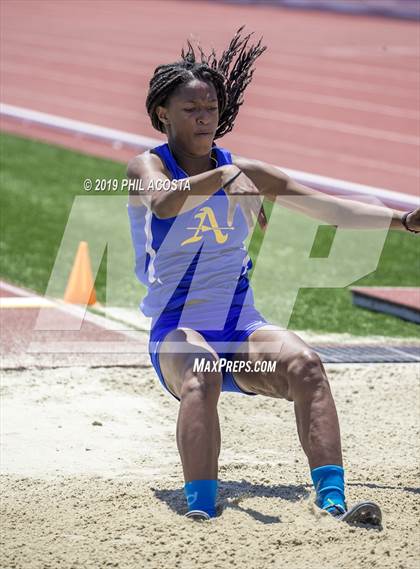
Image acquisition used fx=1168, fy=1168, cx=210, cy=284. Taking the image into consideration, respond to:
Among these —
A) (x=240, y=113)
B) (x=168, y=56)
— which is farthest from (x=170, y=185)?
(x=168, y=56)

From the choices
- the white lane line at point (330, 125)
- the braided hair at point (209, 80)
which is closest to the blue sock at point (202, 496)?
the braided hair at point (209, 80)

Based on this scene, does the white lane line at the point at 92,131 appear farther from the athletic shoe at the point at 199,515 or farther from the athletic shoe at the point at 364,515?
the athletic shoe at the point at 364,515

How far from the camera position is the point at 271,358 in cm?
434

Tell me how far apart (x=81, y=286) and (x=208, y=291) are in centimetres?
354

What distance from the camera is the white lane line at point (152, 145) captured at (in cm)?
955

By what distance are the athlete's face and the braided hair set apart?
5 cm

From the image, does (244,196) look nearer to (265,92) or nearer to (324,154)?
(324,154)

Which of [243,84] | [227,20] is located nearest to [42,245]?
[243,84]

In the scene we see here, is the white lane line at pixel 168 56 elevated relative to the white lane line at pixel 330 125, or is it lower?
elevated

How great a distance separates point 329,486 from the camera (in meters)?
4.12

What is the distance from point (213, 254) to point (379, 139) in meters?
10.4

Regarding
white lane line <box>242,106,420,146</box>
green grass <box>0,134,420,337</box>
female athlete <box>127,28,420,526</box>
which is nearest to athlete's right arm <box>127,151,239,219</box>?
female athlete <box>127,28,420,526</box>

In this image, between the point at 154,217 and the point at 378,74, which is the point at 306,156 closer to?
the point at 378,74

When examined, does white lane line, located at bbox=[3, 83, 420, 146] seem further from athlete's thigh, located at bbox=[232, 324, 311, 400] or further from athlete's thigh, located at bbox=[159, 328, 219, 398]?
athlete's thigh, located at bbox=[159, 328, 219, 398]
